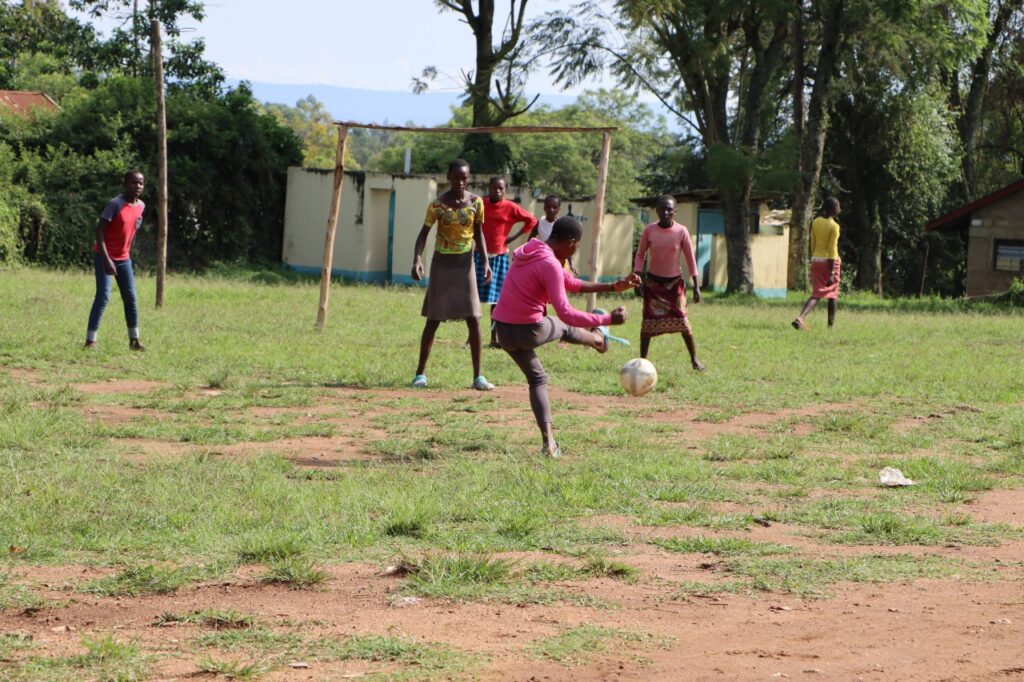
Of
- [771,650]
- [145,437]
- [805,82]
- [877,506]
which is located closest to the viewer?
[771,650]

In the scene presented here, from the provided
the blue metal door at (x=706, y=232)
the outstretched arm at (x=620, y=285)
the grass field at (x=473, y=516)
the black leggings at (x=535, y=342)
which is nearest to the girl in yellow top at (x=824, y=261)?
the grass field at (x=473, y=516)

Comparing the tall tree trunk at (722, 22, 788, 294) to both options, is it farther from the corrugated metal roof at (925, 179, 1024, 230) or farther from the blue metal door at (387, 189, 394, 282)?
the blue metal door at (387, 189, 394, 282)

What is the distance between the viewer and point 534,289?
8.94 metres

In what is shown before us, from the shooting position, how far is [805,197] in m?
37.5

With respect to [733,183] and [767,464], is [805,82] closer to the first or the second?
[733,183]

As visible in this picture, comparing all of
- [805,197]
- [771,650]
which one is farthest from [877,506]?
[805,197]

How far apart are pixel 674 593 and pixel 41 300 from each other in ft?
52.6

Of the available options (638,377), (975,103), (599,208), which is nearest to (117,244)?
(599,208)

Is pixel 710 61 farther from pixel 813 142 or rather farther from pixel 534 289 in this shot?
pixel 534 289

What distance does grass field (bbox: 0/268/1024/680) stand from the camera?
4.94 meters

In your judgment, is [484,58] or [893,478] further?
[484,58]

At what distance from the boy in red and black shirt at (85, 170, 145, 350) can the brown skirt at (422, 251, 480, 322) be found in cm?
346

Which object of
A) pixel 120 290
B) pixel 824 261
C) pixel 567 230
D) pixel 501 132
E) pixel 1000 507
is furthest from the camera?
pixel 824 261

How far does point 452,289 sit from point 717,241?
1128 inches
